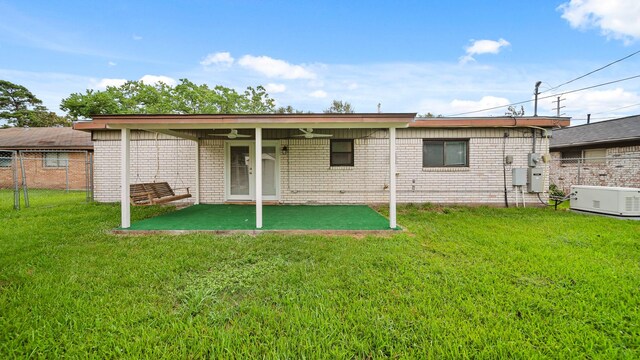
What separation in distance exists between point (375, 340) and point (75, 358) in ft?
6.83

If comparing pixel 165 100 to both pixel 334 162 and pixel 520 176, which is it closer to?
pixel 334 162

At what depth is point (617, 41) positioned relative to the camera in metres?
13.4

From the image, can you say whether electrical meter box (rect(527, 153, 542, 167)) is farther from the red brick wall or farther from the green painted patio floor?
the red brick wall

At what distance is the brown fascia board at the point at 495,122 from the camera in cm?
776

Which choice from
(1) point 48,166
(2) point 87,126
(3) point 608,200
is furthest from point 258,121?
(1) point 48,166

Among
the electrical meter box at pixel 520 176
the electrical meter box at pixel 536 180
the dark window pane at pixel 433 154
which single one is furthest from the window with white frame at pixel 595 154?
the dark window pane at pixel 433 154

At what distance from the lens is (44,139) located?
16.3m

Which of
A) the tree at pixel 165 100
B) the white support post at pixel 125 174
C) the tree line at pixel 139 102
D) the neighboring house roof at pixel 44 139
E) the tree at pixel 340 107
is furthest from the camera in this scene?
the tree at pixel 340 107

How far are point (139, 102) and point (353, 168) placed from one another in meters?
24.3

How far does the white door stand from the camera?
8.77m

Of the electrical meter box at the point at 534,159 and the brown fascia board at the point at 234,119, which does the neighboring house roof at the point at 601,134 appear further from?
the brown fascia board at the point at 234,119

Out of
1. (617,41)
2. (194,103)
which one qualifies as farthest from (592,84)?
(194,103)

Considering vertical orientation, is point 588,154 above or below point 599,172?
above

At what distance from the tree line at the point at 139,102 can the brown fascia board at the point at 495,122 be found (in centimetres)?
1644
